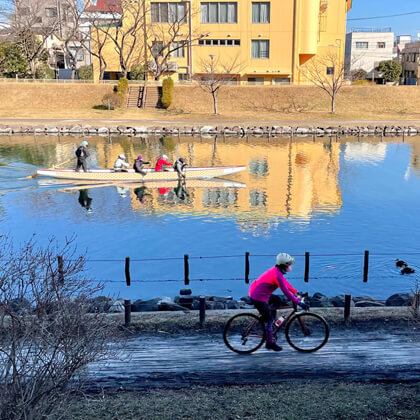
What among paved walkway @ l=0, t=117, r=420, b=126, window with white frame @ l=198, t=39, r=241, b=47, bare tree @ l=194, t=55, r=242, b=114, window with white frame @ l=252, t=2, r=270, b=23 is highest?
window with white frame @ l=252, t=2, r=270, b=23

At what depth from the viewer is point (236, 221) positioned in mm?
23531

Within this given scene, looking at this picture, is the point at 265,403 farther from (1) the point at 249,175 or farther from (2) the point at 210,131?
(2) the point at 210,131

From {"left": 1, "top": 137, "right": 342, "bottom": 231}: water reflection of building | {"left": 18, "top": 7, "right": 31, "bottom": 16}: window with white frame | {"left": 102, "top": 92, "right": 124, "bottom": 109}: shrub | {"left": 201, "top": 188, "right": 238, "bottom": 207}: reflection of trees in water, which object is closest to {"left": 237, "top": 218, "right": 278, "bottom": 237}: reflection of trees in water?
{"left": 1, "top": 137, "right": 342, "bottom": 231}: water reflection of building

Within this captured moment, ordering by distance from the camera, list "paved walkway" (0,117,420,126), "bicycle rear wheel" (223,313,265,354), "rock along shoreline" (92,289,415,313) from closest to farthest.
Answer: "bicycle rear wheel" (223,313,265,354) < "rock along shoreline" (92,289,415,313) < "paved walkway" (0,117,420,126)

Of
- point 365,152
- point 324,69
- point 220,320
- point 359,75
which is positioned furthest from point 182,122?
point 220,320

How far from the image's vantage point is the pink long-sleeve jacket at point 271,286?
9.38 m

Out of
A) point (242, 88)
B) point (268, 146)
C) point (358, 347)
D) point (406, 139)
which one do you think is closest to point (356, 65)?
point (242, 88)

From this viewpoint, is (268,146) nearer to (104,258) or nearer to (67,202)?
(67,202)

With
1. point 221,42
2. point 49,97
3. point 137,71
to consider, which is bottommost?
point 49,97

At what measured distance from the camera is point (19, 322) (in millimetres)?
7273

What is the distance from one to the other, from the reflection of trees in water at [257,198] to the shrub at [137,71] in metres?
44.2

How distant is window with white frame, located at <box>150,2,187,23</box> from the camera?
6781 cm

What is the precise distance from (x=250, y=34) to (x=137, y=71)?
50.7 ft

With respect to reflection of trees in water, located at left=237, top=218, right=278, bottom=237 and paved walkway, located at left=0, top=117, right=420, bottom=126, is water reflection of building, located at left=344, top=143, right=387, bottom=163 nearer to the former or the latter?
paved walkway, located at left=0, top=117, right=420, bottom=126
